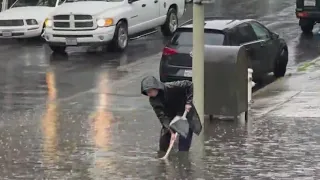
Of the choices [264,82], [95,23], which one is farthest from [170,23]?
[264,82]

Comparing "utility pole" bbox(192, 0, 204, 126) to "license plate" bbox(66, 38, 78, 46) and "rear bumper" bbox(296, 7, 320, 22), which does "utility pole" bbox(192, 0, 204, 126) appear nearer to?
"license plate" bbox(66, 38, 78, 46)

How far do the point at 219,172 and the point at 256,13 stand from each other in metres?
22.6

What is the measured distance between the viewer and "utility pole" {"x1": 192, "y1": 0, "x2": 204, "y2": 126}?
1154cm

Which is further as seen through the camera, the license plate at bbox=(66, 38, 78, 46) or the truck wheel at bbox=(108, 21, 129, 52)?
the truck wheel at bbox=(108, 21, 129, 52)

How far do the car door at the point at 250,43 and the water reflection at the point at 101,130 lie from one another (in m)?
3.04

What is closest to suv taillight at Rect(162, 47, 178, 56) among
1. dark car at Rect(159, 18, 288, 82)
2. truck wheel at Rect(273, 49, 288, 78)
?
dark car at Rect(159, 18, 288, 82)

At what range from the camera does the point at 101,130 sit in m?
12.0

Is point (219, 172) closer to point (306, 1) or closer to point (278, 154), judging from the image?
point (278, 154)

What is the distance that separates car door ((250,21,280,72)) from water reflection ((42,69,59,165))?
4741mm

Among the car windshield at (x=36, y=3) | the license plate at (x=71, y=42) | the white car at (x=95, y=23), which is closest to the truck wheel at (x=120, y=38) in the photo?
the white car at (x=95, y=23)

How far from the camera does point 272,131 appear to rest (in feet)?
38.0

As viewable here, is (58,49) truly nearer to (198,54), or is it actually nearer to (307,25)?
(307,25)

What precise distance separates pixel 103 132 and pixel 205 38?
4.90 m

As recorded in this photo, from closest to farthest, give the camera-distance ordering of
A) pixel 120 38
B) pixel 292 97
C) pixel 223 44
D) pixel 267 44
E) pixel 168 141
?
pixel 168 141 → pixel 292 97 → pixel 223 44 → pixel 267 44 → pixel 120 38
